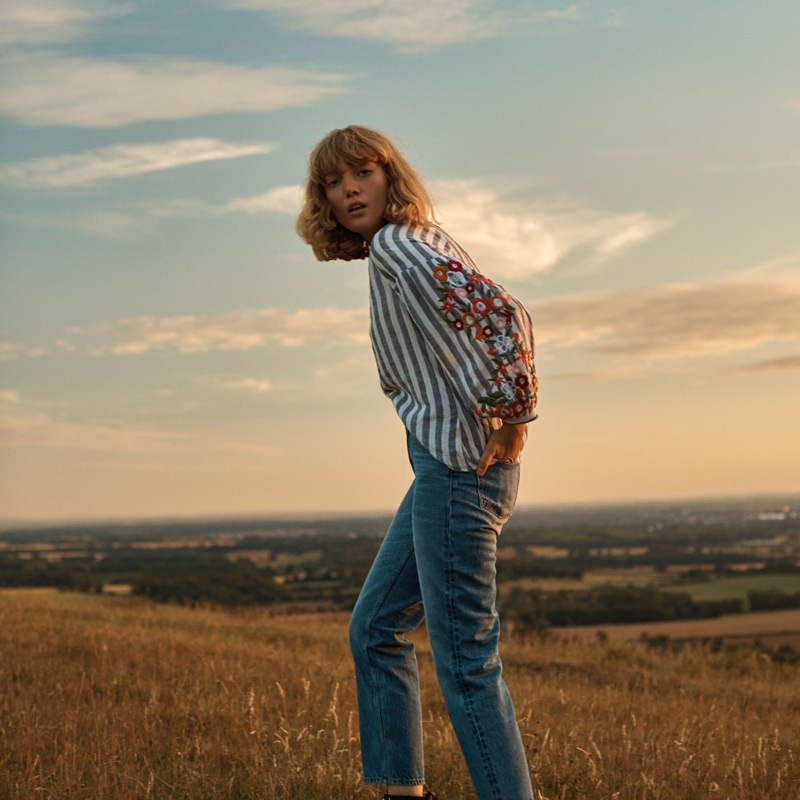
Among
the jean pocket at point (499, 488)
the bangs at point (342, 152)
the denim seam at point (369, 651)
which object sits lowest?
the denim seam at point (369, 651)

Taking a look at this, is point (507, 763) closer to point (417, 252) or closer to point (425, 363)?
point (425, 363)

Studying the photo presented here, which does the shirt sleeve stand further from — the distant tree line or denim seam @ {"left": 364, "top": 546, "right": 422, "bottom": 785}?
the distant tree line

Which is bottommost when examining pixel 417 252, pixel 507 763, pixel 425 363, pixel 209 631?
pixel 209 631

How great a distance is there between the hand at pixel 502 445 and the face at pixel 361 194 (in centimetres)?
81

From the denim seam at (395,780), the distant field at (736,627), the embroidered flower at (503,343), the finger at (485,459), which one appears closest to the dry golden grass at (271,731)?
the denim seam at (395,780)

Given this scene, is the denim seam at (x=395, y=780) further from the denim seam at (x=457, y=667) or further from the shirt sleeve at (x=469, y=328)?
the shirt sleeve at (x=469, y=328)

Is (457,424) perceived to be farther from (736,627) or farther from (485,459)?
(736,627)

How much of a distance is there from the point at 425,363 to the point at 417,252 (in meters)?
0.32

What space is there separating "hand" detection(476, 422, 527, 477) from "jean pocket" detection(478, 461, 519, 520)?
0.08ft

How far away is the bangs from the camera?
117 inches

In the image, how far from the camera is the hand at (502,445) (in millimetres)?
2664

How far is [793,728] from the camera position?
6.06 metres

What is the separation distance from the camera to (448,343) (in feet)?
8.75

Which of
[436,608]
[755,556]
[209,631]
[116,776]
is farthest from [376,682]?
[755,556]
